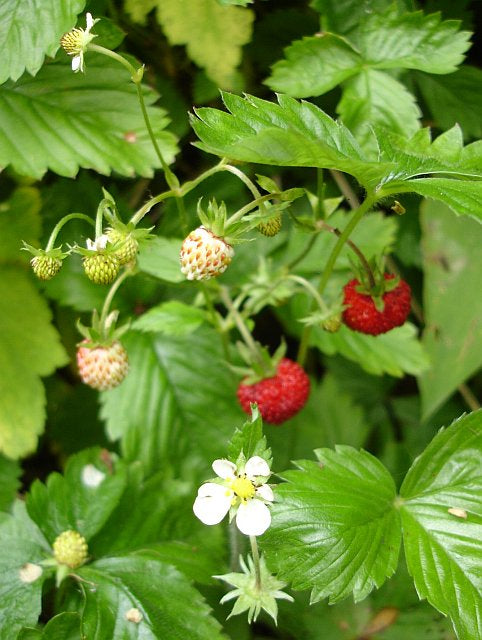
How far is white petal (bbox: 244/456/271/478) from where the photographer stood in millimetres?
902

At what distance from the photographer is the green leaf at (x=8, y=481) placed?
4.85 ft

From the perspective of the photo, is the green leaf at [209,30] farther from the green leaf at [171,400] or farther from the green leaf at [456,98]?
the green leaf at [171,400]

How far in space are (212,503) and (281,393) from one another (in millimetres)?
381

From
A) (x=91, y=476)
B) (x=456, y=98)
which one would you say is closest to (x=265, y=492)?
(x=91, y=476)

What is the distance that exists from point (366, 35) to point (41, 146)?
2.14ft

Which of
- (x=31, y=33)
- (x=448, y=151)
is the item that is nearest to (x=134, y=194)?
(x=31, y=33)

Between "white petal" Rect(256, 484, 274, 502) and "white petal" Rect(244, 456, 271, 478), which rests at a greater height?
"white petal" Rect(244, 456, 271, 478)

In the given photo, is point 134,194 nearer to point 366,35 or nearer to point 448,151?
point 366,35

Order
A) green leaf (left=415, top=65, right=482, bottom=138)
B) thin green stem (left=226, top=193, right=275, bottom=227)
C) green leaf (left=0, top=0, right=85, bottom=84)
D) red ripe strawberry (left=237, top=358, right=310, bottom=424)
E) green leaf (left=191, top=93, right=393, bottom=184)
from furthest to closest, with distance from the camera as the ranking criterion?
1. green leaf (left=415, top=65, right=482, bottom=138)
2. red ripe strawberry (left=237, top=358, right=310, bottom=424)
3. green leaf (left=0, top=0, right=85, bottom=84)
4. thin green stem (left=226, top=193, right=275, bottom=227)
5. green leaf (left=191, top=93, right=393, bottom=184)

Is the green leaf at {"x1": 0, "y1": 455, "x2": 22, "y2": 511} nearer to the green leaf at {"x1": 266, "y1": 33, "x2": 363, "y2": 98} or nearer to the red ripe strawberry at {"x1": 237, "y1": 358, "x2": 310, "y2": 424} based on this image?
the red ripe strawberry at {"x1": 237, "y1": 358, "x2": 310, "y2": 424}

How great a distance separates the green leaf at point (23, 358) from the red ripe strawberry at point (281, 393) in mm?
450

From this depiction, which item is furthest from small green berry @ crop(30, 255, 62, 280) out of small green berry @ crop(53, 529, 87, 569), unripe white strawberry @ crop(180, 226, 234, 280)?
small green berry @ crop(53, 529, 87, 569)

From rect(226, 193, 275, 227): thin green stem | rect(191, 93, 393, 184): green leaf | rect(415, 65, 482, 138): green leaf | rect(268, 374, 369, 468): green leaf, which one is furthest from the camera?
rect(268, 374, 369, 468): green leaf

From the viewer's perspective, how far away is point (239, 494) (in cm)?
91
